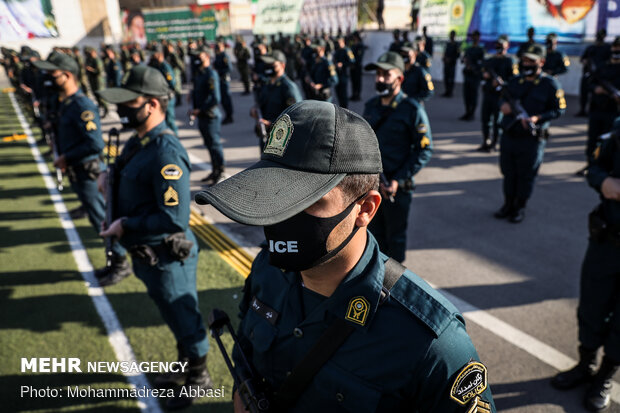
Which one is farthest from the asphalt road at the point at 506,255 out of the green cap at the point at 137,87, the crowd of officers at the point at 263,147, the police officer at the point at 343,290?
the green cap at the point at 137,87

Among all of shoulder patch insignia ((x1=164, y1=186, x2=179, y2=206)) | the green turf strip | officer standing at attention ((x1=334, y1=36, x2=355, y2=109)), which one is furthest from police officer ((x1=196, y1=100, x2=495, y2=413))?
officer standing at attention ((x1=334, y1=36, x2=355, y2=109))

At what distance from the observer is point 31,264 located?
562 centimetres

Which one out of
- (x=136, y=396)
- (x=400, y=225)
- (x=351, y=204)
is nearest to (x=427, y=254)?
(x=400, y=225)

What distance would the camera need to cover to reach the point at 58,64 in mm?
5398

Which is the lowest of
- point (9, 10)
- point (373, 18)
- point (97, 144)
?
point (97, 144)

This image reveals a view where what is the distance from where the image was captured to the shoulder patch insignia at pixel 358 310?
57.0 inches

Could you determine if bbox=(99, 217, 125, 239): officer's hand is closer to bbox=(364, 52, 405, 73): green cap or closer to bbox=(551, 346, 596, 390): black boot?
bbox=(364, 52, 405, 73): green cap

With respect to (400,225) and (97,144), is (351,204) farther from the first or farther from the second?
(97,144)

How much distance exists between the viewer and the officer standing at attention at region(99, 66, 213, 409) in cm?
311

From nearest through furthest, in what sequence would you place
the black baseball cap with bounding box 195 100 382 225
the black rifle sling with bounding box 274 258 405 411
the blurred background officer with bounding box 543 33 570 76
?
the black baseball cap with bounding box 195 100 382 225, the black rifle sling with bounding box 274 258 405 411, the blurred background officer with bounding box 543 33 570 76

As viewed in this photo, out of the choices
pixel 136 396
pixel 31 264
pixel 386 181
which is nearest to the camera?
pixel 136 396

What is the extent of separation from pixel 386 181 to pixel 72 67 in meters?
4.37

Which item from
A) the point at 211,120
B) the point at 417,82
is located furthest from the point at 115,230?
the point at 417,82

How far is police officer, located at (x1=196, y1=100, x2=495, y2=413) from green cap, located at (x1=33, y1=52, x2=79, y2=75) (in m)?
5.18
